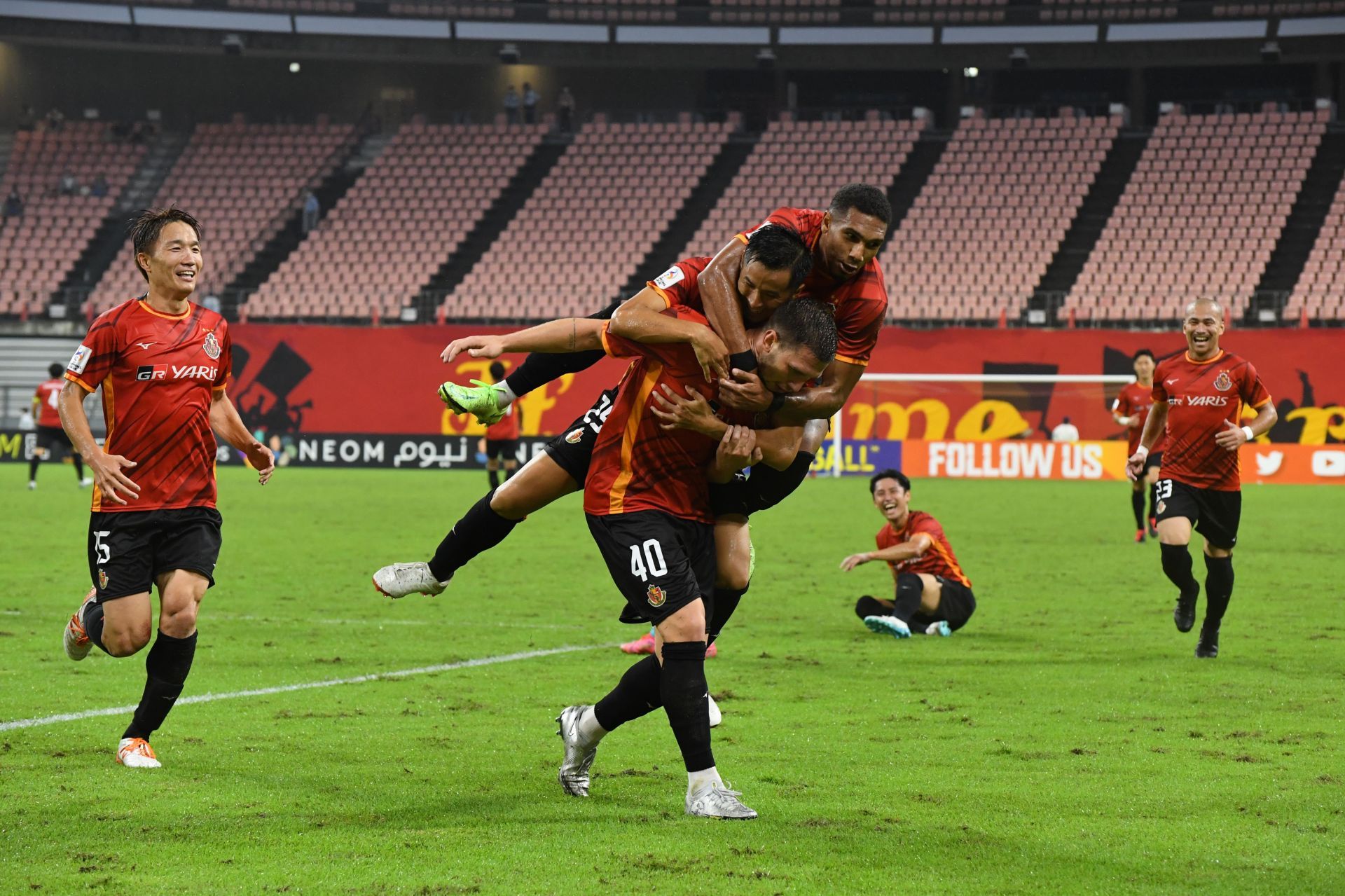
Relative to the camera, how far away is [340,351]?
36438mm

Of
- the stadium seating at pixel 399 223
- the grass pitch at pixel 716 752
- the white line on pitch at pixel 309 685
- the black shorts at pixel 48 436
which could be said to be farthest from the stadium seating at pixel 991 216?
the white line on pitch at pixel 309 685

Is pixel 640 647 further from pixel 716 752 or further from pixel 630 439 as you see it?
pixel 630 439

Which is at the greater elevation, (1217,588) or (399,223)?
(399,223)

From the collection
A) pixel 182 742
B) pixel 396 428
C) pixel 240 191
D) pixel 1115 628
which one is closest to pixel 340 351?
pixel 396 428

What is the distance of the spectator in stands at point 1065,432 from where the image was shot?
3234 centimetres

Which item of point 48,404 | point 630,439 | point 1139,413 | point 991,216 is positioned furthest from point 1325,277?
point 630,439

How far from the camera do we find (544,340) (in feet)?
18.7

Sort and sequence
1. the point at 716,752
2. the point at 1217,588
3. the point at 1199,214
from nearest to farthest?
the point at 716,752
the point at 1217,588
the point at 1199,214

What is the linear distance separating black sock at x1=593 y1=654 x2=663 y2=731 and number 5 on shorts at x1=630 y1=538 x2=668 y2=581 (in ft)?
1.21

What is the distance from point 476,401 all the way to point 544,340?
80 cm

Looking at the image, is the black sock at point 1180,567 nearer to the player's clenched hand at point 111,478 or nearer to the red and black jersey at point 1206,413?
the red and black jersey at point 1206,413

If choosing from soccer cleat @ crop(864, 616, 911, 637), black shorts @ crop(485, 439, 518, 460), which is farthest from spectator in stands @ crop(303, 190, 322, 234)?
soccer cleat @ crop(864, 616, 911, 637)

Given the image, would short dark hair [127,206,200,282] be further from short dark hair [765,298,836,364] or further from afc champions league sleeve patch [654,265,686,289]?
short dark hair [765,298,836,364]

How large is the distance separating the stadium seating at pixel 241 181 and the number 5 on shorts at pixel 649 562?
36.9 m
